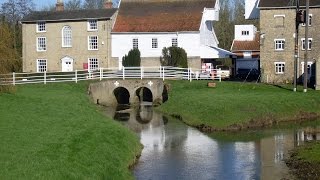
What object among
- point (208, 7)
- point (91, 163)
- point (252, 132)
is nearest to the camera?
point (91, 163)

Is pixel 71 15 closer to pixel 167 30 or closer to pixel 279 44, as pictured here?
pixel 167 30

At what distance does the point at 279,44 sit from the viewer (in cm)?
5394

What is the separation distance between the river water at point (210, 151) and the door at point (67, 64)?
28300 millimetres

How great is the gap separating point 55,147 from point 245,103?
61.0ft

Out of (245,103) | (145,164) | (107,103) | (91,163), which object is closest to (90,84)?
(107,103)

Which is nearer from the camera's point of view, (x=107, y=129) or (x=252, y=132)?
(x=107, y=129)

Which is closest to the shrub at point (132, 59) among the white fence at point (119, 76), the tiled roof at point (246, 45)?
the white fence at point (119, 76)

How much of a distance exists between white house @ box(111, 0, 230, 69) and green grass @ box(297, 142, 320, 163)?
34.7 metres

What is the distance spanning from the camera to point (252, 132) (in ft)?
103

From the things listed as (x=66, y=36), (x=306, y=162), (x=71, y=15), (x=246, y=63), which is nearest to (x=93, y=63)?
(x=66, y=36)

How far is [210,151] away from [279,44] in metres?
30.3

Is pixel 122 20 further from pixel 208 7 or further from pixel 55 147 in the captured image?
pixel 55 147

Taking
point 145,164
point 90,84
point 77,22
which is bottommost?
point 145,164

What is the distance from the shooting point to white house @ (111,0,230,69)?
5997cm
